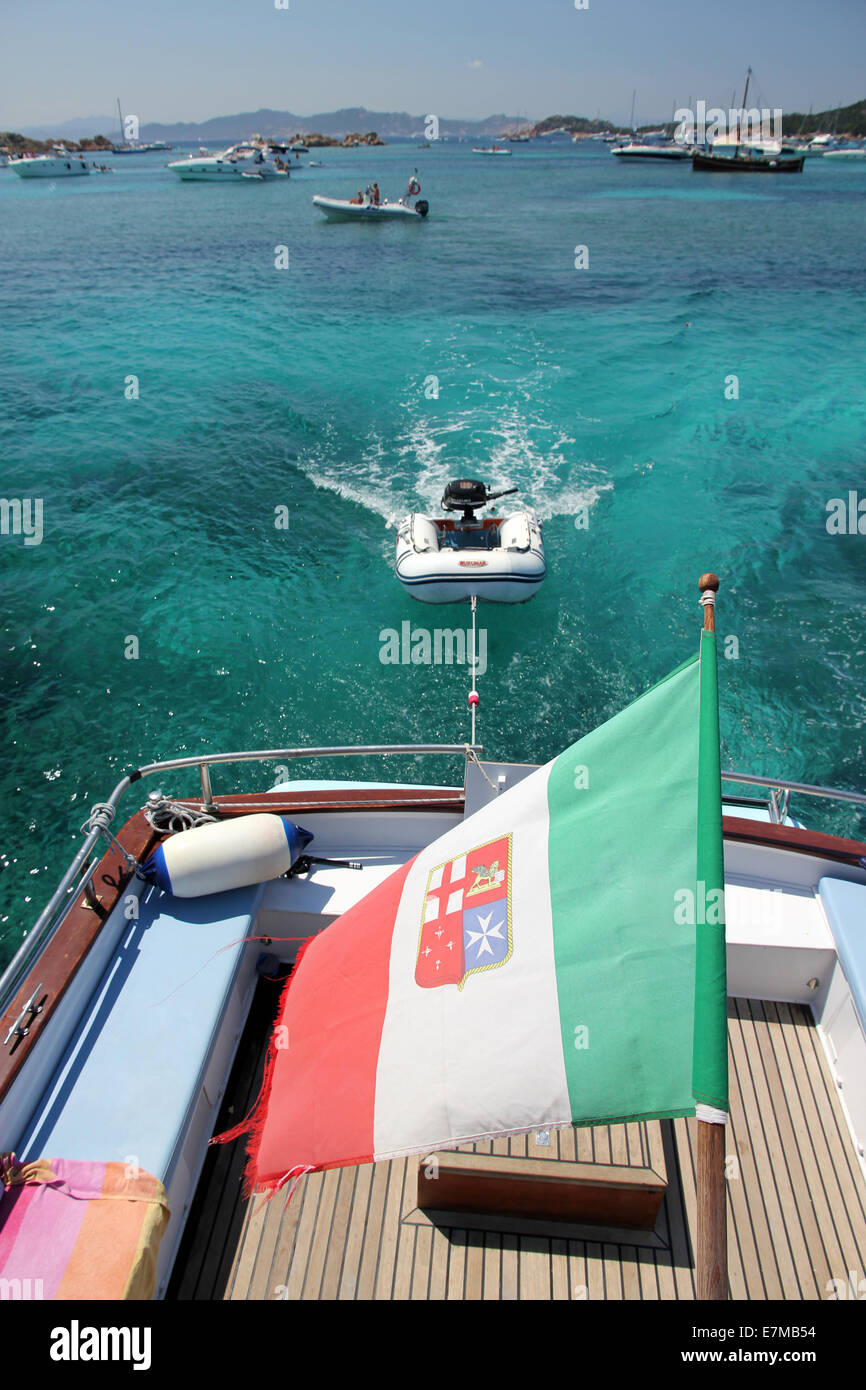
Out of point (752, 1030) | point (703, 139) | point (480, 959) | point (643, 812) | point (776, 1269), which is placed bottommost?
point (776, 1269)

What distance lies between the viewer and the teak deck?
14.1 feet

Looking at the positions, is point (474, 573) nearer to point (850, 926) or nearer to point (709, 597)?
point (850, 926)

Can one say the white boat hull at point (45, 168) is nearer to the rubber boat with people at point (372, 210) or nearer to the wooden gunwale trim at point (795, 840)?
the rubber boat with people at point (372, 210)

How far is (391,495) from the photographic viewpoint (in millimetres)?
16953

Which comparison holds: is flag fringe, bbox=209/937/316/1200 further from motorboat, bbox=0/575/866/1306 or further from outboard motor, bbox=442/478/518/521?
outboard motor, bbox=442/478/518/521

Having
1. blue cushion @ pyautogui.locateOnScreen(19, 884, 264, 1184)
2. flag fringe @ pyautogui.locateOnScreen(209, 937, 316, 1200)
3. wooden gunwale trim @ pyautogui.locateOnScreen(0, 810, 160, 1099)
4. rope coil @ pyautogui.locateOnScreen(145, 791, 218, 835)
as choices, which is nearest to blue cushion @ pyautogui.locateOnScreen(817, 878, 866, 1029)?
flag fringe @ pyautogui.locateOnScreen(209, 937, 316, 1200)

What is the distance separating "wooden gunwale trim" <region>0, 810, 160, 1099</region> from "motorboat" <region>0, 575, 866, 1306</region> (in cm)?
2

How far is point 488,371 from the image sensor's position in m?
23.7

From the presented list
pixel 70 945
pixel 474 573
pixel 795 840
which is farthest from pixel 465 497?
pixel 70 945

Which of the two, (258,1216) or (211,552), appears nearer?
(258,1216)

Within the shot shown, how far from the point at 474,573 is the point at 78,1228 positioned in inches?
403

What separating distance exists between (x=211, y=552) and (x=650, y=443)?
1179 cm
